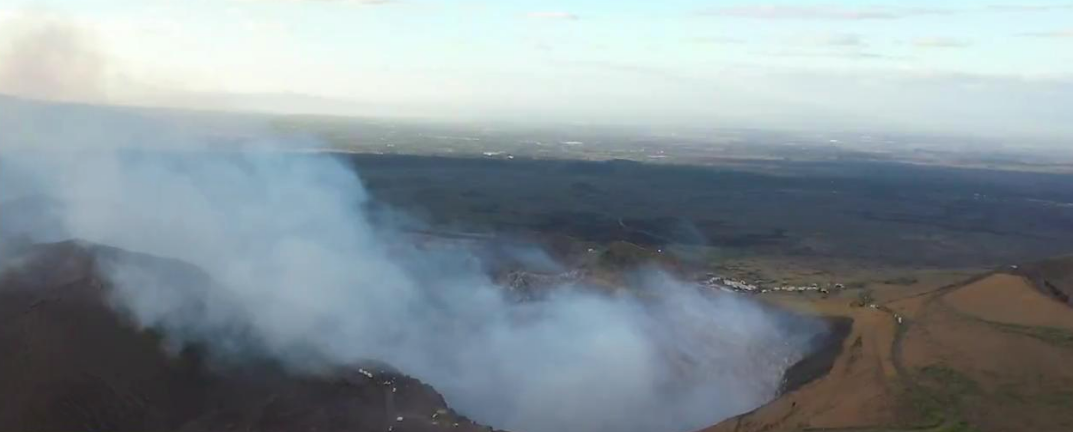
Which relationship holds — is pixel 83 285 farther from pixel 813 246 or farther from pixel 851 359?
pixel 813 246

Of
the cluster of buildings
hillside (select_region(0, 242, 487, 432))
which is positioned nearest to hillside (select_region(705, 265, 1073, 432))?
hillside (select_region(0, 242, 487, 432))

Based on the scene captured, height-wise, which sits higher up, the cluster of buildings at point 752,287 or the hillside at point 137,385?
the hillside at point 137,385

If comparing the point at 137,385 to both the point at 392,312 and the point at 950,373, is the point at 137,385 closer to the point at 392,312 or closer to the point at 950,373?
the point at 392,312

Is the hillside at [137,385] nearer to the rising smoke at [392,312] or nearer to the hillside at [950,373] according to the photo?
the rising smoke at [392,312]

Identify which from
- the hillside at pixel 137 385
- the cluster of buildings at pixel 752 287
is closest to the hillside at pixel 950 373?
the hillside at pixel 137 385

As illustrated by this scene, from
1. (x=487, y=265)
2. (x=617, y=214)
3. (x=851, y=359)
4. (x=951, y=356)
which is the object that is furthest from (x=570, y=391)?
(x=617, y=214)

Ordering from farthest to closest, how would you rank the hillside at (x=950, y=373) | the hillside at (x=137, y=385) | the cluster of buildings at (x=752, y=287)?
1. the cluster of buildings at (x=752, y=287)
2. the hillside at (x=950, y=373)
3. the hillside at (x=137, y=385)

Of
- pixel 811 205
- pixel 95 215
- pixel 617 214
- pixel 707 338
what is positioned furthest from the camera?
pixel 811 205
